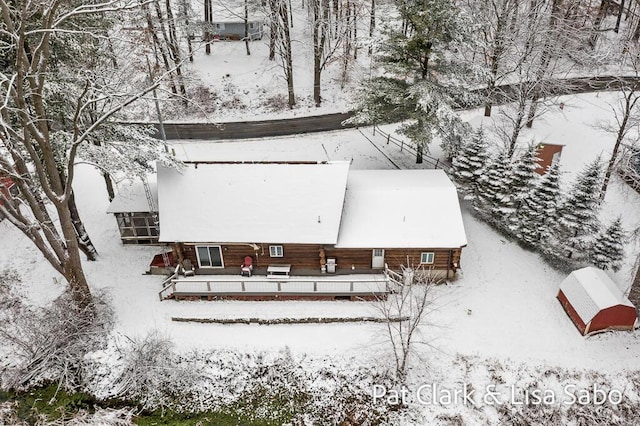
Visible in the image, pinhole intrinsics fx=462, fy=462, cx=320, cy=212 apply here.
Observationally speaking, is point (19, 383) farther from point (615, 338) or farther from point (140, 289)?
point (615, 338)

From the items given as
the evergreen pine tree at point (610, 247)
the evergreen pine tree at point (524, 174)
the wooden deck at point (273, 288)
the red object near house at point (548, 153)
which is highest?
the evergreen pine tree at point (524, 174)

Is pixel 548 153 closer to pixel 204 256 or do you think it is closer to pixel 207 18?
pixel 204 256

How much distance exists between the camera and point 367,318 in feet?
65.1

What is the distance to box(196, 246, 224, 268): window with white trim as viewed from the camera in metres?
21.8

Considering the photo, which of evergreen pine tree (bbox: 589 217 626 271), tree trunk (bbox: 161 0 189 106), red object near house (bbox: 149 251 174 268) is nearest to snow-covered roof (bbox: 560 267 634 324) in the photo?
evergreen pine tree (bbox: 589 217 626 271)

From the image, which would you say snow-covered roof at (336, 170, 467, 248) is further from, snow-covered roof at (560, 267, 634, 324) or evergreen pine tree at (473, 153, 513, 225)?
snow-covered roof at (560, 267, 634, 324)

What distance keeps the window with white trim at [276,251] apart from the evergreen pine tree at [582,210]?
1326cm

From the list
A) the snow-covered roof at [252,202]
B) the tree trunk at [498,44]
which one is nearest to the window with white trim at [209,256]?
the snow-covered roof at [252,202]

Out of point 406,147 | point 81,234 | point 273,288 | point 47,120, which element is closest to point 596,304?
point 273,288

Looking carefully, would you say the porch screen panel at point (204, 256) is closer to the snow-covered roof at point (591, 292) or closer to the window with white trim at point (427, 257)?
the window with white trim at point (427, 257)

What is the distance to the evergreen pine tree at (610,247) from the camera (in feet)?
67.3

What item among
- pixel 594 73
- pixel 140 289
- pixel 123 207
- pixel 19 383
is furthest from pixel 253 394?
pixel 594 73

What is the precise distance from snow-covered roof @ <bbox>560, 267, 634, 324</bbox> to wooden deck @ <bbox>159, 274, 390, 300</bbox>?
7.84 meters

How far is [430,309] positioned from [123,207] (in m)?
15.4
